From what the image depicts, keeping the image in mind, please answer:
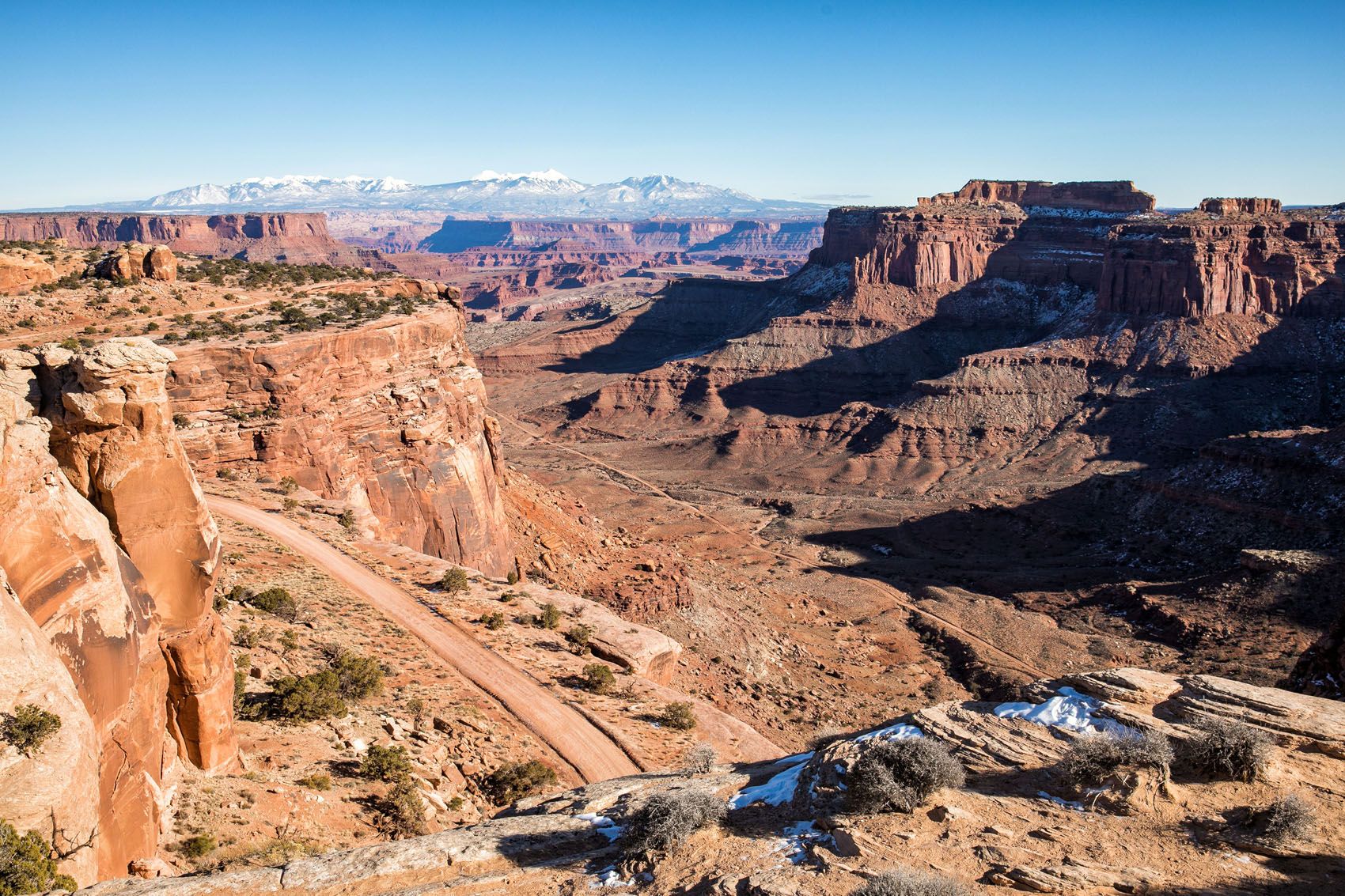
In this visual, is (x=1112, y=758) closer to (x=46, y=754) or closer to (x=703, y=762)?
(x=703, y=762)

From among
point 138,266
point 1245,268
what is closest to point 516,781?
point 138,266

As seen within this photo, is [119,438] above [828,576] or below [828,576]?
Answer: above

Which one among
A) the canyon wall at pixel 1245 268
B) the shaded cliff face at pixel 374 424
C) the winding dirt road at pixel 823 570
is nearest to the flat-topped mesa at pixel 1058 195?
the canyon wall at pixel 1245 268

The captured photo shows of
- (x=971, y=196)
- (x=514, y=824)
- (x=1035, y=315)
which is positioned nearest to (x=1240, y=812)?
(x=514, y=824)

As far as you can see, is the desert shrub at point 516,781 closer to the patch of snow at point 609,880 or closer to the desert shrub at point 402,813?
the desert shrub at point 402,813

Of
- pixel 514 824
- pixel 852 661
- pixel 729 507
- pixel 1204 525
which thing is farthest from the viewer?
pixel 729 507

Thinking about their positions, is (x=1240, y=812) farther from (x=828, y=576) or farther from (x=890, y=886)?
(x=828, y=576)

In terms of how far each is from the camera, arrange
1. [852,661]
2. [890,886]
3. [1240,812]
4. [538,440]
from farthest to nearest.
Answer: [538,440]
[852,661]
[1240,812]
[890,886]

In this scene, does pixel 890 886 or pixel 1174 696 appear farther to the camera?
pixel 1174 696
